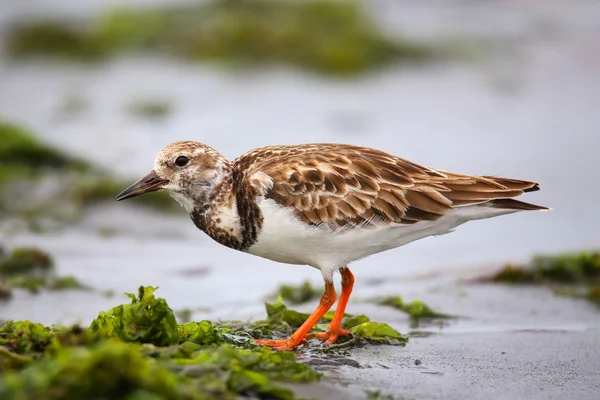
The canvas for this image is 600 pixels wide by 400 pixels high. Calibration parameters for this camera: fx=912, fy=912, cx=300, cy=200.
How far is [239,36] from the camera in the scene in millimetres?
13734

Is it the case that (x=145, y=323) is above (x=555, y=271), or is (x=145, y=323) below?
below

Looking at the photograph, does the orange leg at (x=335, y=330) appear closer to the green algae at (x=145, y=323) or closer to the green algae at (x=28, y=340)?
the green algae at (x=145, y=323)

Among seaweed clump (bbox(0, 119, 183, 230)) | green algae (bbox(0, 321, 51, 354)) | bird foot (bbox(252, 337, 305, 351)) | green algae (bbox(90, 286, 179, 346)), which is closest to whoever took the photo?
green algae (bbox(0, 321, 51, 354))

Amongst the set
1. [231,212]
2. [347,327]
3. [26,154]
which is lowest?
[347,327]

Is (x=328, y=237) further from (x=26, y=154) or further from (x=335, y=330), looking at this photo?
(x=26, y=154)

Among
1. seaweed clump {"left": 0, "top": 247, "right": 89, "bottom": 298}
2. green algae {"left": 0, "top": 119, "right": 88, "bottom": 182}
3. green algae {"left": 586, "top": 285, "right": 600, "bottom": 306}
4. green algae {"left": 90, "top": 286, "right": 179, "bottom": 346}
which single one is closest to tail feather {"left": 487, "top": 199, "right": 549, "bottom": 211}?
green algae {"left": 586, "top": 285, "right": 600, "bottom": 306}

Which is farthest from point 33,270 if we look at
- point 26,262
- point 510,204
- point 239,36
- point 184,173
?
point 239,36

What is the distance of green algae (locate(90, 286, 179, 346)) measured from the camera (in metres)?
4.01

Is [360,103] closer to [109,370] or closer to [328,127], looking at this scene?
[328,127]

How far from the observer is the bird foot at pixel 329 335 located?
4.83 metres

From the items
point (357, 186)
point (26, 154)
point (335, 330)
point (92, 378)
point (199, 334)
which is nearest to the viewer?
point (92, 378)

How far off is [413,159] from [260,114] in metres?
2.29

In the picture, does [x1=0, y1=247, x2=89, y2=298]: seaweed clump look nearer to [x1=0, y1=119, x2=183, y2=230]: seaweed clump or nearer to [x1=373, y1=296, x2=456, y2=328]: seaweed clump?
[x1=0, y1=119, x2=183, y2=230]: seaweed clump

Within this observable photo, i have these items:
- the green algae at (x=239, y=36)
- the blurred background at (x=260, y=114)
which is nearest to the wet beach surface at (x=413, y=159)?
the blurred background at (x=260, y=114)
